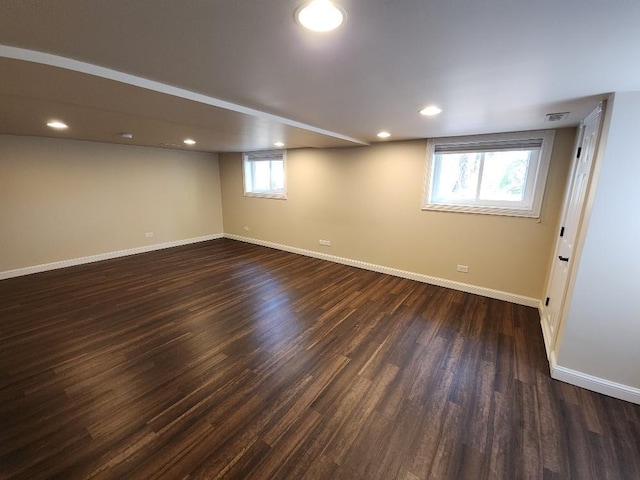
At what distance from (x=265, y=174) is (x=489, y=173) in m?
4.34

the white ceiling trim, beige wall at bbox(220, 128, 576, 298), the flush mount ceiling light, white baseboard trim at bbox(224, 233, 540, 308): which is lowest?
white baseboard trim at bbox(224, 233, 540, 308)

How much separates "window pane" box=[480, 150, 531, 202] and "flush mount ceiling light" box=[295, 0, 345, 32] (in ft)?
10.7

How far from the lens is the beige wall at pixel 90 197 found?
13.3ft

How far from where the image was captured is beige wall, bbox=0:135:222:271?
4.04 metres

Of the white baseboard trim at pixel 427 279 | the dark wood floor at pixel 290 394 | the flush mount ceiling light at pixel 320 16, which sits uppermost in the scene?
the flush mount ceiling light at pixel 320 16

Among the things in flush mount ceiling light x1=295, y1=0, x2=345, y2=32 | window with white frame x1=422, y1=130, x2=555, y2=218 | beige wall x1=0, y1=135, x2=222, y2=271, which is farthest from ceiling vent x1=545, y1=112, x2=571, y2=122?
beige wall x1=0, y1=135, x2=222, y2=271

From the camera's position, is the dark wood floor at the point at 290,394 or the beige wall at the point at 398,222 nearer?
the dark wood floor at the point at 290,394

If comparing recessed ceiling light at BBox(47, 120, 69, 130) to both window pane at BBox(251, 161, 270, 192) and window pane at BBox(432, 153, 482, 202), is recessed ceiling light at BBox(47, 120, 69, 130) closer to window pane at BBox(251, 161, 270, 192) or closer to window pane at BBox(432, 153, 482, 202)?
window pane at BBox(251, 161, 270, 192)

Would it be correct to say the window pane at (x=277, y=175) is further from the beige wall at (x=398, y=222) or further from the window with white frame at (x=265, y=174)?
the beige wall at (x=398, y=222)

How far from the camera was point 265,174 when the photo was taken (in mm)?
6082

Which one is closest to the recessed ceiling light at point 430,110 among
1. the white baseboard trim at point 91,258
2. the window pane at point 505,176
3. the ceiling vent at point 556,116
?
the ceiling vent at point 556,116

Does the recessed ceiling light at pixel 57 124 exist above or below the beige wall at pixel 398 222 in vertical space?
above

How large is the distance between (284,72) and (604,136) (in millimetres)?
2228

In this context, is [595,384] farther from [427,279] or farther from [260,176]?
[260,176]
